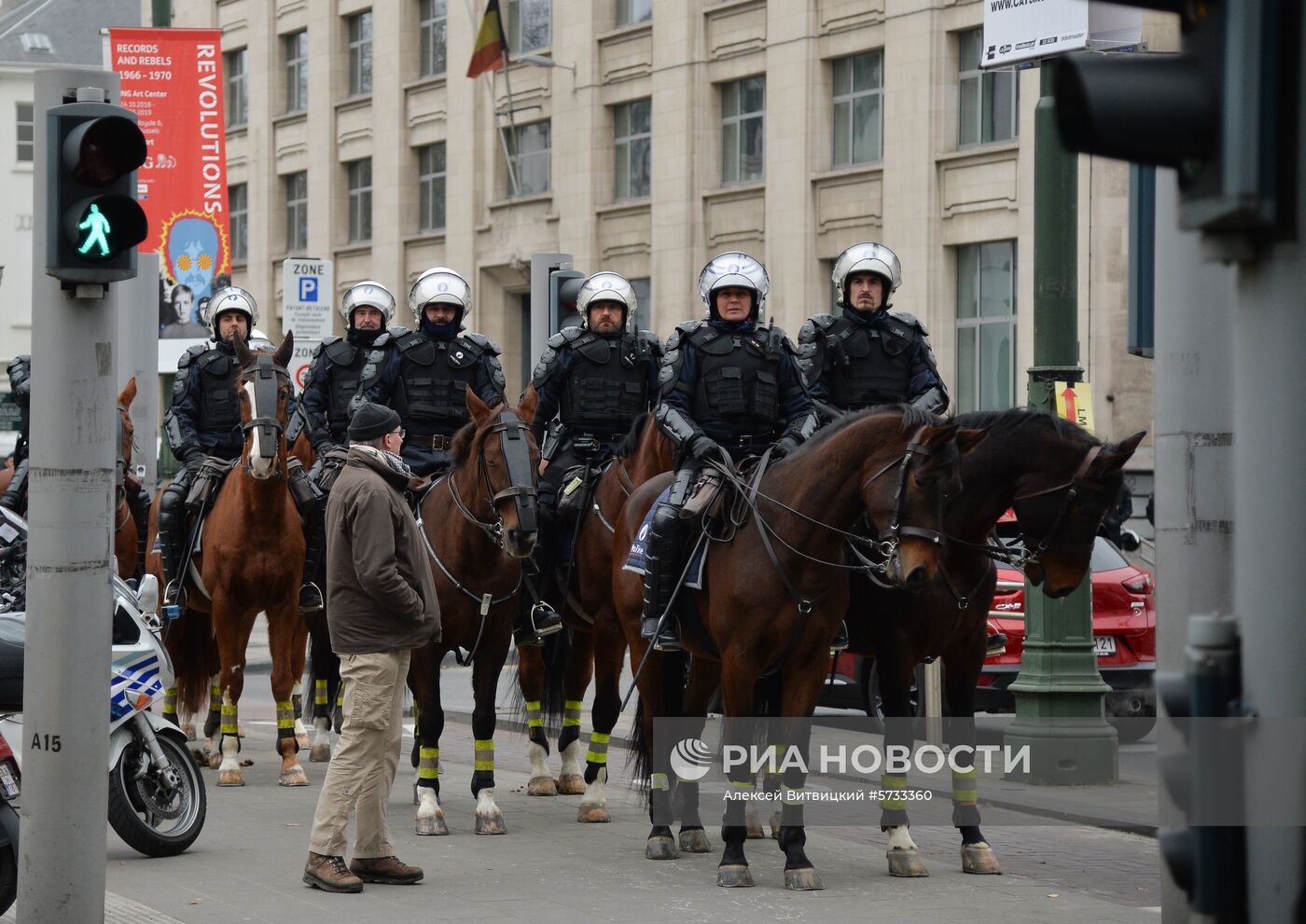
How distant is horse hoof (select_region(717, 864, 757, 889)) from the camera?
30.0 feet

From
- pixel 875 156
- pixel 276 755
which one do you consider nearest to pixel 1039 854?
pixel 276 755

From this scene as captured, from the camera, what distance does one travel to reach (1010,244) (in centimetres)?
3184

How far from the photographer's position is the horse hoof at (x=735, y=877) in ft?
30.0

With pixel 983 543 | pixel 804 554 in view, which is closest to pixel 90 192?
pixel 804 554

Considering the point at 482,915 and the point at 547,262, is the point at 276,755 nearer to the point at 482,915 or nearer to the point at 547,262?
the point at 547,262

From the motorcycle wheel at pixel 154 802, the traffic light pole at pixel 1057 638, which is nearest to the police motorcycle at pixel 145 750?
the motorcycle wheel at pixel 154 802

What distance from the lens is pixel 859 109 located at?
113 feet

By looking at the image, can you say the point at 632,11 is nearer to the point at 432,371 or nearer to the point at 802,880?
the point at 432,371

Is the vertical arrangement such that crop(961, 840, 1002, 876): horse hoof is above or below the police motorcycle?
below

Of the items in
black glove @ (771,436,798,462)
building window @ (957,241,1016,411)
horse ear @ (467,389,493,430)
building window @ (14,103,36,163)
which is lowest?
black glove @ (771,436,798,462)

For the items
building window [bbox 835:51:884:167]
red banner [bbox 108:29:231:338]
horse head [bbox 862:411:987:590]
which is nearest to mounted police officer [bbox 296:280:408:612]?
red banner [bbox 108:29:231:338]

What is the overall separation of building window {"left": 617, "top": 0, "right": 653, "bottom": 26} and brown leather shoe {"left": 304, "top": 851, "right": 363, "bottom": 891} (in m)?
31.5

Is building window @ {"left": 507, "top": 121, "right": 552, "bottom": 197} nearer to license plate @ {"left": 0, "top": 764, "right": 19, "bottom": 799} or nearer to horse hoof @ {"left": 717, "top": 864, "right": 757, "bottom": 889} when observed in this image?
horse hoof @ {"left": 717, "top": 864, "right": 757, "bottom": 889}

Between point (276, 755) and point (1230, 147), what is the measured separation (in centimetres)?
1151
